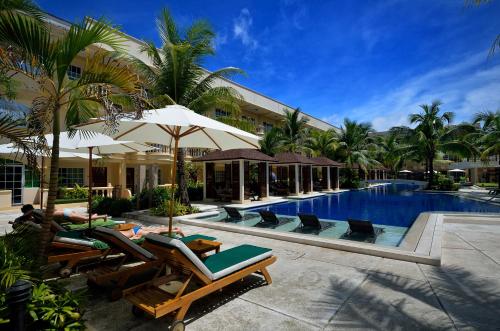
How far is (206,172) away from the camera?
19.7 metres

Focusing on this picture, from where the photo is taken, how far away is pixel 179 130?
18.2 feet

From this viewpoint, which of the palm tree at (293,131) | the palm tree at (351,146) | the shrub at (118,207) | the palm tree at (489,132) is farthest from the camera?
the palm tree at (351,146)

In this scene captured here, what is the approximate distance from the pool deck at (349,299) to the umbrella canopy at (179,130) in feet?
8.76

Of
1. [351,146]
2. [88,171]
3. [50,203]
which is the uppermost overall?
[351,146]

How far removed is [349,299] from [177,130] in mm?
4204

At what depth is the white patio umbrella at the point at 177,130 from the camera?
429 centimetres

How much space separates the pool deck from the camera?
11.2 ft

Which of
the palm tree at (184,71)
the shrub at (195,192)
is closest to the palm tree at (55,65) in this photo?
the palm tree at (184,71)

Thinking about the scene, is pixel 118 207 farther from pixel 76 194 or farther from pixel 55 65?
pixel 55 65

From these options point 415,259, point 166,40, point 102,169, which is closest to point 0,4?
point 415,259

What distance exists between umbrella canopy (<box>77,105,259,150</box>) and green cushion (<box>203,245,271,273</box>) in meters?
2.11

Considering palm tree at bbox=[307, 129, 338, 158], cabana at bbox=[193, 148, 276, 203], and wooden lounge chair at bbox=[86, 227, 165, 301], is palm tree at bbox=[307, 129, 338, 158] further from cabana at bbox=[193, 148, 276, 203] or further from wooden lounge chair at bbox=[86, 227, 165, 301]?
wooden lounge chair at bbox=[86, 227, 165, 301]

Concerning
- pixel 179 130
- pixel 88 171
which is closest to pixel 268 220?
pixel 179 130

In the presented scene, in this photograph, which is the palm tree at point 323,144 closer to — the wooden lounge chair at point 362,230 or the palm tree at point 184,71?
the palm tree at point 184,71
